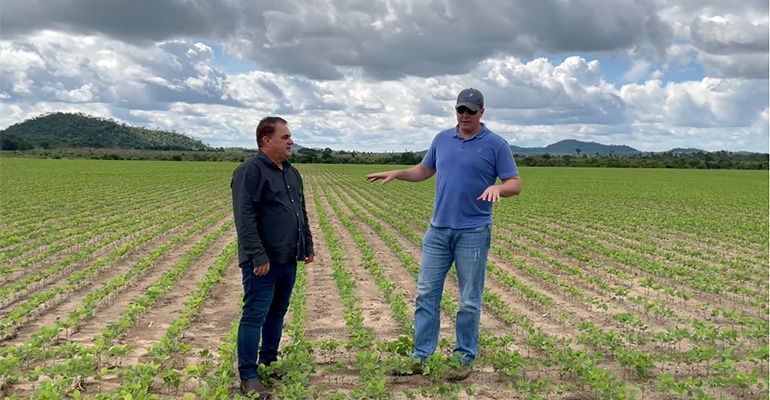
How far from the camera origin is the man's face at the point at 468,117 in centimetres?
443

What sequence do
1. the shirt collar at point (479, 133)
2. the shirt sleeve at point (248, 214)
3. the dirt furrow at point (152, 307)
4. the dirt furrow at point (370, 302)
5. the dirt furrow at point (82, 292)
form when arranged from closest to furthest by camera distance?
the shirt sleeve at point (248, 214) → the shirt collar at point (479, 133) → the dirt furrow at point (152, 307) → the dirt furrow at point (82, 292) → the dirt furrow at point (370, 302)

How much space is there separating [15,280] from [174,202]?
1431 cm

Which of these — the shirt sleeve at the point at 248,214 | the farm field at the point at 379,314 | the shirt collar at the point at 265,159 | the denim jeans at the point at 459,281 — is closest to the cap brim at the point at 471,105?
the denim jeans at the point at 459,281

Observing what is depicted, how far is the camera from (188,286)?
326 inches

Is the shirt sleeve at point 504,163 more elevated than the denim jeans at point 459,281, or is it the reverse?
the shirt sleeve at point 504,163

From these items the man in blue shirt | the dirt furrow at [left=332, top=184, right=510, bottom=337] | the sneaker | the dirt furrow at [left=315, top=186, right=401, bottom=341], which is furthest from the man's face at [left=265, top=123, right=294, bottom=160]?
the dirt furrow at [left=332, top=184, right=510, bottom=337]

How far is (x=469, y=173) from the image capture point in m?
4.48

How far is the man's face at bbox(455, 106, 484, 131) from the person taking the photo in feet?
14.5

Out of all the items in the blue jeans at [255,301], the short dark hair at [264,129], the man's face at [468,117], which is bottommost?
the blue jeans at [255,301]

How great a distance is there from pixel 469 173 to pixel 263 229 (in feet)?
4.95

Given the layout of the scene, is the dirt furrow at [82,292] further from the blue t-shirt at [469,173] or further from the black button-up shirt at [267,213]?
the blue t-shirt at [469,173]

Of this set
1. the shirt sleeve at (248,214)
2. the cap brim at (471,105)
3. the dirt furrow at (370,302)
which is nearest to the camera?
the shirt sleeve at (248,214)

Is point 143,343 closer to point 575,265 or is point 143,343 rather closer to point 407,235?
point 575,265

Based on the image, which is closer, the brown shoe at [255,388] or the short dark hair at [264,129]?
the short dark hair at [264,129]
